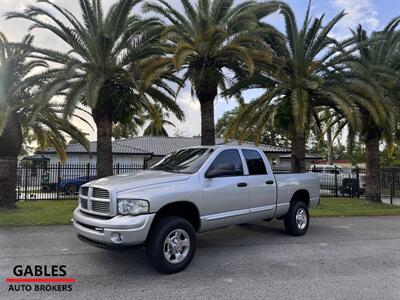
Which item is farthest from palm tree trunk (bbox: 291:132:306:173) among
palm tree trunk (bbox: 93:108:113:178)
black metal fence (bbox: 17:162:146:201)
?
palm tree trunk (bbox: 93:108:113:178)

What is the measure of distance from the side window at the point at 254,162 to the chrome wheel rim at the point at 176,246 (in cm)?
217

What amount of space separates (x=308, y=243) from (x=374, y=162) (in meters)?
11.0

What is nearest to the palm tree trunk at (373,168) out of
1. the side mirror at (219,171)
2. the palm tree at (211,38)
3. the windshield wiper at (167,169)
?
the palm tree at (211,38)

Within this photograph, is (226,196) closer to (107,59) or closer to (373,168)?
(107,59)

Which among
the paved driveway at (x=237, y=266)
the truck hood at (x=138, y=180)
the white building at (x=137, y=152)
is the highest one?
the white building at (x=137, y=152)

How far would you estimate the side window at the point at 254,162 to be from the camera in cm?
691

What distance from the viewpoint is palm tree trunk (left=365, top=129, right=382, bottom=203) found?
1603 centimetres

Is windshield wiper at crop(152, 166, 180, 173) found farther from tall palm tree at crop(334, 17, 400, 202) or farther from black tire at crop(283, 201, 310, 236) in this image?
tall palm tree at crop(334, 17, 400, 202)

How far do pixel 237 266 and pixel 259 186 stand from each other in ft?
6.14

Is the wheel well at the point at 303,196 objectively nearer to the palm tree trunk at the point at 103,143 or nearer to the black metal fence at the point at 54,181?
the palm tree trunk at the point at 103,143

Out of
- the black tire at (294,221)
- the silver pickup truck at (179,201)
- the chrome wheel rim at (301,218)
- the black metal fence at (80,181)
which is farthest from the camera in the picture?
the black metal fence at (80,181)

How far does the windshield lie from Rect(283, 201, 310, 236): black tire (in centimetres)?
273

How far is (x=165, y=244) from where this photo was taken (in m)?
5.11

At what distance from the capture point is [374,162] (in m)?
16.2
